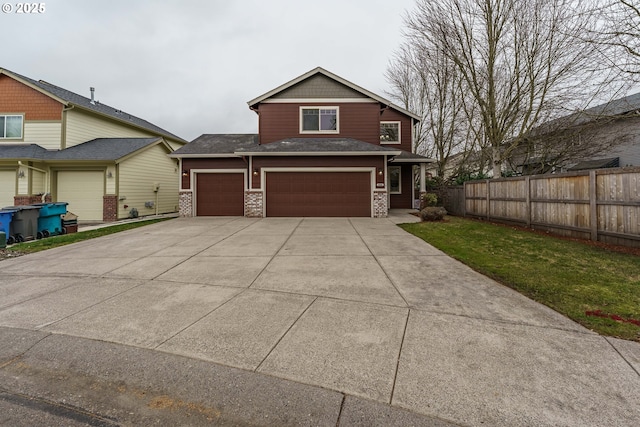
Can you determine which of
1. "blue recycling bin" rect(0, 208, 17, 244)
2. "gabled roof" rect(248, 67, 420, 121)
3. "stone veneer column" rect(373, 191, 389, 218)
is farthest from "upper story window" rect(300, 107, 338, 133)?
"blue recycling bin" rect(0, 208, 17, 244)

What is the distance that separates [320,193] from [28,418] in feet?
40.2

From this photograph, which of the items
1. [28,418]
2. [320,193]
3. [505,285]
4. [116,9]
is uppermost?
[116,9]

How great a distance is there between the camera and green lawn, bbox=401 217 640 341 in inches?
137

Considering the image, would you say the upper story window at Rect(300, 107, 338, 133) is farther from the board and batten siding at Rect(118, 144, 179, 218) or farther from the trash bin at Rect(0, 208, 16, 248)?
the trash bin at Rect(0, 208, 16, 248)

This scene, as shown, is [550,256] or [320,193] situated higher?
[320,193]

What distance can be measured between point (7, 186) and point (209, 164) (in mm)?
9967

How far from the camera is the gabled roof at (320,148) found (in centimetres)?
1322

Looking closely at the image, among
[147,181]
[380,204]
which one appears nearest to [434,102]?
[380,204]

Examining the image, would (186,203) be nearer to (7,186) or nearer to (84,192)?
(84,192)

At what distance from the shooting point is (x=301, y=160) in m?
13.6

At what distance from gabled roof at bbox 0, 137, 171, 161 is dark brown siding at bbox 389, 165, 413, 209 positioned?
1530 centimetres

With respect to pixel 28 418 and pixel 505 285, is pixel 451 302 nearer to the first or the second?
pixel 505 285

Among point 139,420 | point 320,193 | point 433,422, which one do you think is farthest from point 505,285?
point 320,193

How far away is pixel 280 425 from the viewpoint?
73.6 inches
